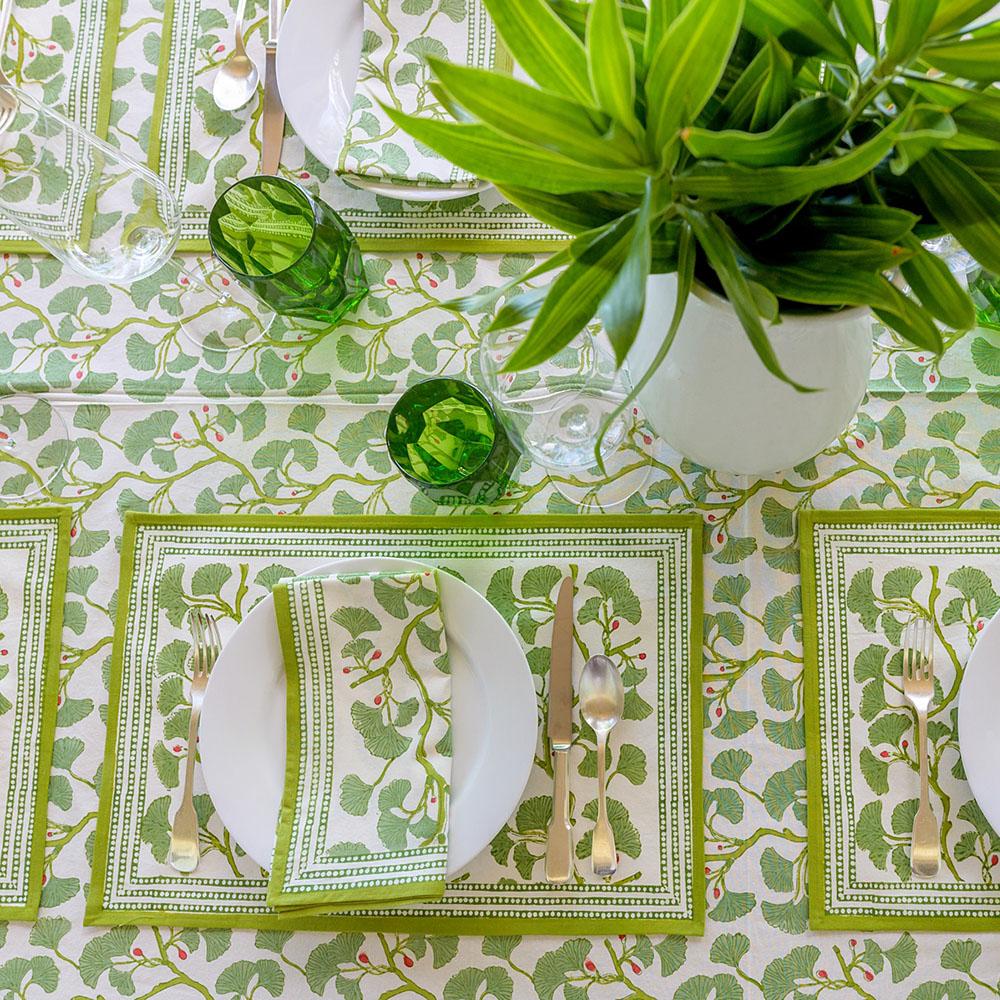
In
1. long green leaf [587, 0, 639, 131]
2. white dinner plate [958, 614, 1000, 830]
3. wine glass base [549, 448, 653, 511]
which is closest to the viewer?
long green leaf [587, 0, 639, 131]

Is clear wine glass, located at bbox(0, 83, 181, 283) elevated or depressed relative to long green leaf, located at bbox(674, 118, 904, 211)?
elevated

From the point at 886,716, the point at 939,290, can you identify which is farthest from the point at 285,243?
the point at 886,716

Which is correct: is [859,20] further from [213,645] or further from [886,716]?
[213,645]

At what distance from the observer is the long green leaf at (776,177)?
456 mm

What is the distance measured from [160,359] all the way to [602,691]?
0.53 meters

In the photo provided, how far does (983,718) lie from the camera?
822 mm

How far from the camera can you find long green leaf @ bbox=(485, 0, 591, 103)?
0.47 m

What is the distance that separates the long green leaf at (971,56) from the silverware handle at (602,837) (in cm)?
57

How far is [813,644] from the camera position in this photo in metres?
0.88

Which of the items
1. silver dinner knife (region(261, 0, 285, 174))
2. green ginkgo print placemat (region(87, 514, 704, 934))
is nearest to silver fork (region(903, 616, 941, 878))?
green ginkgo print placemat (region(87, 514, 704, 934))

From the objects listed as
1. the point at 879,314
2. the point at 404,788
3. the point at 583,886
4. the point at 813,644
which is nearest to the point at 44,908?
the point at 404,788

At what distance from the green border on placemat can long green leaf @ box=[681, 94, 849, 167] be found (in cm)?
77

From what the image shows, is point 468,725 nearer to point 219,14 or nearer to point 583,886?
point 583,886

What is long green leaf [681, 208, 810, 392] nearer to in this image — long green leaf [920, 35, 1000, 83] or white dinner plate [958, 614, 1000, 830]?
long green leaf [920, 35, 1000, 83]
